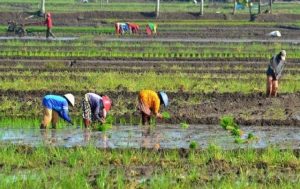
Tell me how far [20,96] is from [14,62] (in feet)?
23.8

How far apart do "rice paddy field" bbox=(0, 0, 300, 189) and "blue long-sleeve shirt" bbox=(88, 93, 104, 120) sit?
308 millimetres

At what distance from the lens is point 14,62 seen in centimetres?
2641

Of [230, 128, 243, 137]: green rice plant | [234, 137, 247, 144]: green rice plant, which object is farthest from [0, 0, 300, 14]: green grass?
[234, 137, 247, 144]: green rice plant

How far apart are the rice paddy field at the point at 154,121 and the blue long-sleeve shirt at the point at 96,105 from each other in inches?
12.1

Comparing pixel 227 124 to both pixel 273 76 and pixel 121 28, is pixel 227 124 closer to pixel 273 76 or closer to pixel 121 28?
pixel 273 76

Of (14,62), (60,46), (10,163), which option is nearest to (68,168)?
(10,163)

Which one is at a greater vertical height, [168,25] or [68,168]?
[68,168]

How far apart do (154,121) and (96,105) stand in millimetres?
1637

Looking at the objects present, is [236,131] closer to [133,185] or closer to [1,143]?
[1,143]

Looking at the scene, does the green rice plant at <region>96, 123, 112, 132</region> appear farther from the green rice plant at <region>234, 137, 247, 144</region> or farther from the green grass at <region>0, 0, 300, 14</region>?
the green grass at <region>0, 0, 300, 14</region>

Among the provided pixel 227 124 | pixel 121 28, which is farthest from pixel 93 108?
pixel 121 28

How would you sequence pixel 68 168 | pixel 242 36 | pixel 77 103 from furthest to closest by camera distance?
pixel 242 36 < pixel 77 103 < pixel 68 168

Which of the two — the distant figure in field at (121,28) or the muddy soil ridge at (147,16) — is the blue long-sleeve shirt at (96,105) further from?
the muddy soil ridge at (147,16)

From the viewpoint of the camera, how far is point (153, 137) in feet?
Answer: 48.0
